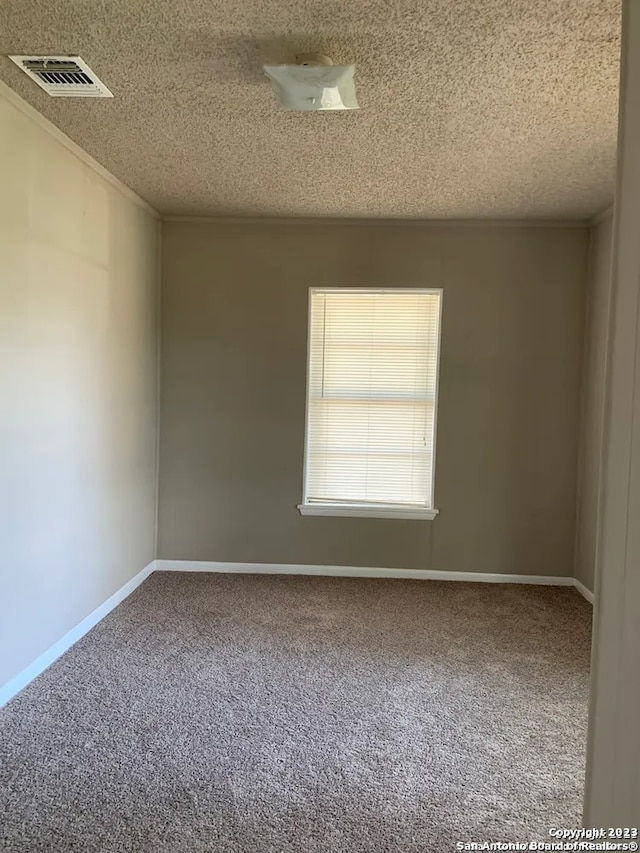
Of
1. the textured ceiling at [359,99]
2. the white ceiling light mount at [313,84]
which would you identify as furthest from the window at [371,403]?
the white ceiling light mount at [313,84]

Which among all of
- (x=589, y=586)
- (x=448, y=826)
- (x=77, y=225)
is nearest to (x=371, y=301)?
(x=77, y=225)

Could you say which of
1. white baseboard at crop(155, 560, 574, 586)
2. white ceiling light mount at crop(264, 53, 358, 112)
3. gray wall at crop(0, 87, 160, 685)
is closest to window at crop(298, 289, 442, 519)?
white baseboard at crop(155, 560, 574, 586)

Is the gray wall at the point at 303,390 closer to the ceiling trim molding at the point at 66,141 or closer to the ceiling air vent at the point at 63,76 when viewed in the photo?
the ceiling trim molding at the point at 66,141

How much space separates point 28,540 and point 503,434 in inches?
127

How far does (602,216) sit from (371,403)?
80.7 inches

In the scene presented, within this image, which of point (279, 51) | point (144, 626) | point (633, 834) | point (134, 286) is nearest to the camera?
point (633, 834)

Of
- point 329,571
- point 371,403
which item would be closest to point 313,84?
point 371,403

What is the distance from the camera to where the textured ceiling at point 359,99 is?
189cm

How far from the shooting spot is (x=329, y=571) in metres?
4.42

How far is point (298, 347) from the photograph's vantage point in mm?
4352

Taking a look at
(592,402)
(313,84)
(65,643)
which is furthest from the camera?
(592,402)

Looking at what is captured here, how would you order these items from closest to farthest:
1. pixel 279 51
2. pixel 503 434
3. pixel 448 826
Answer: pixel 448 826, pixel 279 51, pixel 503 434

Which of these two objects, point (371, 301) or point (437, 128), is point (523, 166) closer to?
point (437, 128)

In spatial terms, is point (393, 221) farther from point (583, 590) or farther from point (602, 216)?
point (583, 590)
